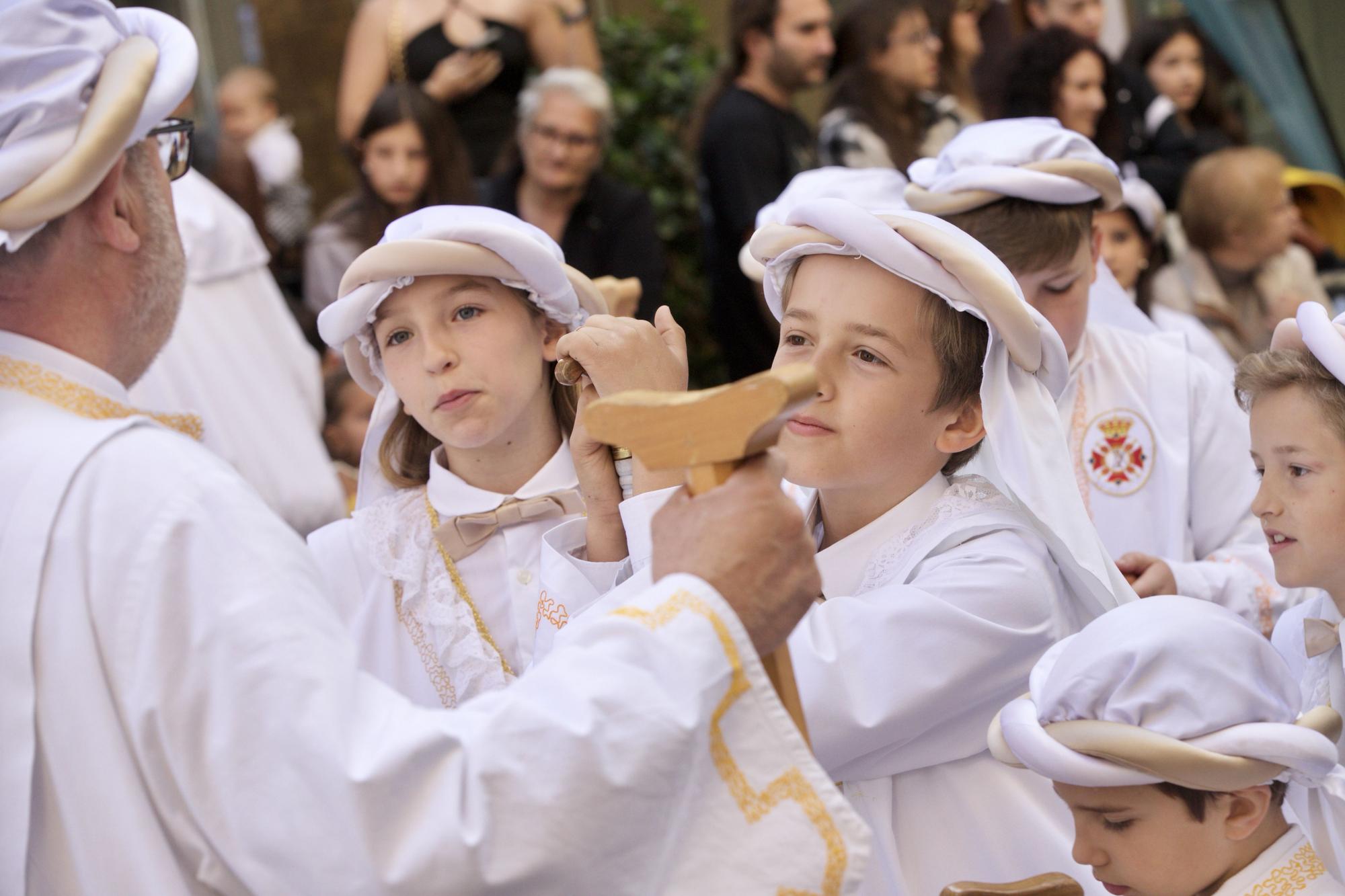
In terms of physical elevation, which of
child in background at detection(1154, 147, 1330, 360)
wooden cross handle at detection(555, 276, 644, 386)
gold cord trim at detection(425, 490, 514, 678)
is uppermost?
wooden cross handle at detection(555, 276, 644, 386)

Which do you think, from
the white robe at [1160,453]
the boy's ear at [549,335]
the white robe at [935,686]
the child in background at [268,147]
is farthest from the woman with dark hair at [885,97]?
the white robe at [935,686]

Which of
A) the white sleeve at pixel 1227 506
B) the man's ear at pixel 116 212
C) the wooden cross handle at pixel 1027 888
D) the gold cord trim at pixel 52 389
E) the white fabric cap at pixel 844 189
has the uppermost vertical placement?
the man's ear at pixel 116 212

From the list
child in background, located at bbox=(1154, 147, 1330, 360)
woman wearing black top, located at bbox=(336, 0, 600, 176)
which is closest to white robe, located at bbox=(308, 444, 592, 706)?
woman wearing black top, located at bbox=(336, 0, 600, 176)

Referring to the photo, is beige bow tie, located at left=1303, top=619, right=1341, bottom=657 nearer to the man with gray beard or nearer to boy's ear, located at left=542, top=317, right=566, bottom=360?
the man with gray beard

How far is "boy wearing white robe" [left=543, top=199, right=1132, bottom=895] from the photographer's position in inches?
92.8

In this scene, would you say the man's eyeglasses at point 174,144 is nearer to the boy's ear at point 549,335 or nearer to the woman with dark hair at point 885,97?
the boy's ear at point 549,335

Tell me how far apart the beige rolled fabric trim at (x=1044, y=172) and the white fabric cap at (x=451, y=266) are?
0.89 meters

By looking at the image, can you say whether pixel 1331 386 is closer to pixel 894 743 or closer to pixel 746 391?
pixel 894 743

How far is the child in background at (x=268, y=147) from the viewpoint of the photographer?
694 cm

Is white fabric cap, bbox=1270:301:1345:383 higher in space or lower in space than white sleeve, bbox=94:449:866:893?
lower

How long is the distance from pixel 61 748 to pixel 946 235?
1488 millimetres

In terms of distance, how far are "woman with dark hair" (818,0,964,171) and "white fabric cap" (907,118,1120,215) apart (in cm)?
195

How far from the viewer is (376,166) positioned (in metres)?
5.66

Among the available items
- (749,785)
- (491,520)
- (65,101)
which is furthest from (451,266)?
(749,785)
